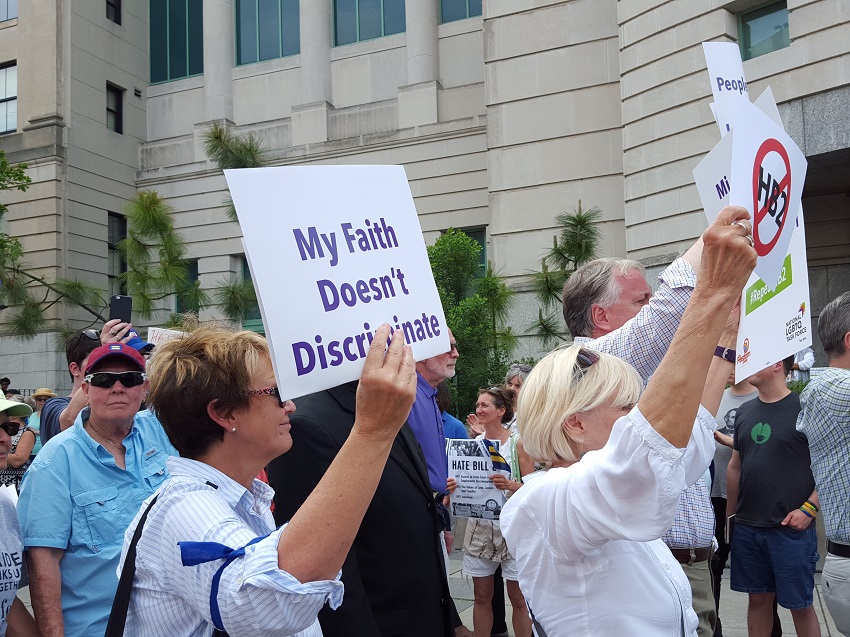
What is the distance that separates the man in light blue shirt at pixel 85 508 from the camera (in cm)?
299

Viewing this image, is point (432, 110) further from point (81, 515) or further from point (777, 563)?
point (81, 515)

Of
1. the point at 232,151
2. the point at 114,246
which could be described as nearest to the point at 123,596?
the point at 232,151

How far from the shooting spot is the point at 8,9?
23.4m

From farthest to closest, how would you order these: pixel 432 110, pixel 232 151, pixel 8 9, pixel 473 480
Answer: pixel 8 9
pixel 432 110
pixel 232 151
pixel 473 480

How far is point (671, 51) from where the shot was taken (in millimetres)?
13938

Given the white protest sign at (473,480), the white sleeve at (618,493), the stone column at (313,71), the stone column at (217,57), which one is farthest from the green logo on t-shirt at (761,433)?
the stone column at (217,57)

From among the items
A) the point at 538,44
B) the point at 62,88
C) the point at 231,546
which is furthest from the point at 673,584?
the point at 62,88

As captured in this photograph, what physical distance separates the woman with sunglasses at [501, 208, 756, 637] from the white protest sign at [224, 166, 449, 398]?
0.40 m

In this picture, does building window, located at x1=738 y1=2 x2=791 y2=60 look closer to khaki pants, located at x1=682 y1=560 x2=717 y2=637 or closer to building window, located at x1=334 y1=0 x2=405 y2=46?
building window, located at x1=334 y1=0 x2=405 y2=46

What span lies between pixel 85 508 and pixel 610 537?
2198 millimetres

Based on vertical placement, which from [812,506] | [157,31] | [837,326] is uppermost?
[157,31]

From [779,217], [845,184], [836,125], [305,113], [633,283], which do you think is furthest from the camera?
[305,113]

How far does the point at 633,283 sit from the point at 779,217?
707 millimetres

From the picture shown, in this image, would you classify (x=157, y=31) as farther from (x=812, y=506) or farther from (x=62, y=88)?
(x=812, y=506)
